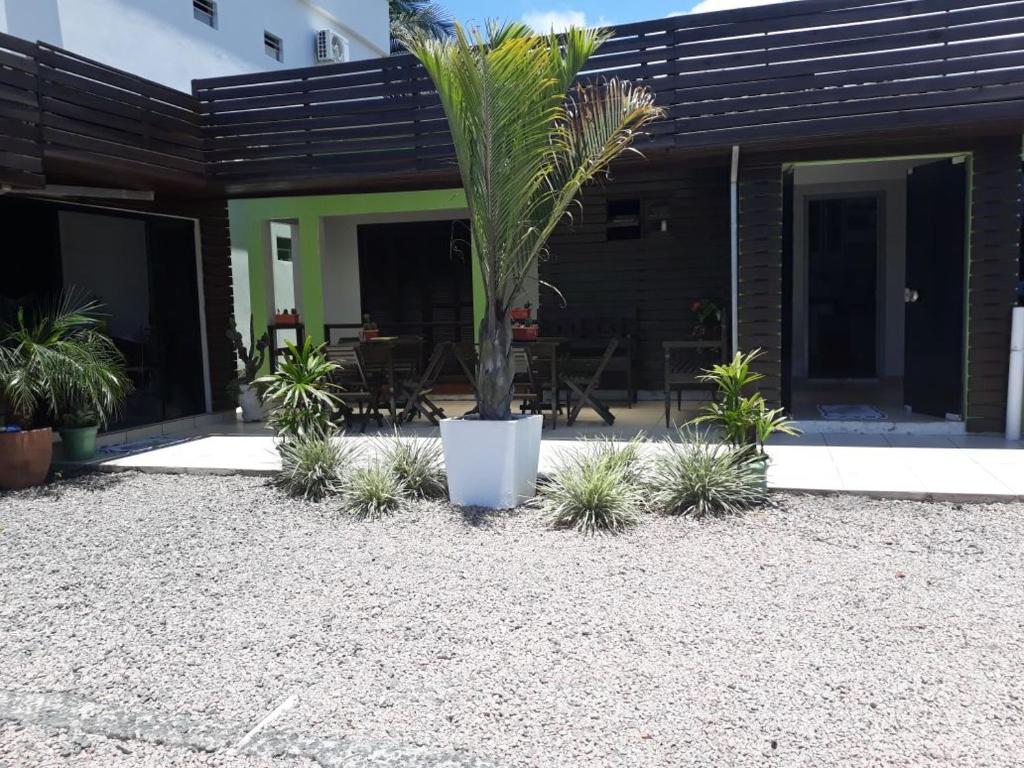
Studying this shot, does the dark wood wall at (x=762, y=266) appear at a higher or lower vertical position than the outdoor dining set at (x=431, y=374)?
higher

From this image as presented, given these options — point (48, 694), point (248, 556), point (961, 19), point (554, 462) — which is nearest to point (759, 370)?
point (554, 462)

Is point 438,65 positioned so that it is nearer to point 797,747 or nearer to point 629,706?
point 629,706

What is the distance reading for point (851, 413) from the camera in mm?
7332

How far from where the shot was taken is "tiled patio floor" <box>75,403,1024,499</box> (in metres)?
4.99

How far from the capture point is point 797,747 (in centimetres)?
226

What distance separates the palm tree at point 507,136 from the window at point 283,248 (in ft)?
19.7

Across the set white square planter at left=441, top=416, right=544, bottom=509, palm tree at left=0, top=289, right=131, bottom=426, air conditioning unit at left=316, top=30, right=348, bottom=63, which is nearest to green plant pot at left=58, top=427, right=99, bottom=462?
palm tree at left=0, top=289, right=131, bottom=426

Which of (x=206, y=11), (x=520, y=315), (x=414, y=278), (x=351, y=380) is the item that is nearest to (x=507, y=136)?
(x=351, y=380)

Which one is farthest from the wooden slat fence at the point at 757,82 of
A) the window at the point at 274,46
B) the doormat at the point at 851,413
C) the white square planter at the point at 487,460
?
the window at the point at 274,46

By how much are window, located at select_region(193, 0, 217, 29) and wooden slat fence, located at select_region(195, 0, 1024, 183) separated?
13.8ft

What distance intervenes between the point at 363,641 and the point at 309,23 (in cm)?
1320

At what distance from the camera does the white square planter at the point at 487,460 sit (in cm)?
482

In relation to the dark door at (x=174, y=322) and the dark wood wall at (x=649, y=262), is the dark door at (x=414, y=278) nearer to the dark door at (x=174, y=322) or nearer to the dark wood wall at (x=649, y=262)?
the dark wood wall at (x=649, y=262)

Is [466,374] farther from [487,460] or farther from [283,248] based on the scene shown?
[283,248]
